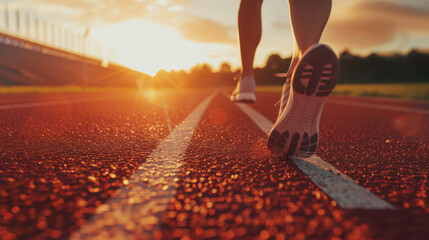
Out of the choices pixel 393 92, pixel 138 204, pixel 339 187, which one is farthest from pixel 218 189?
pixel 393 92

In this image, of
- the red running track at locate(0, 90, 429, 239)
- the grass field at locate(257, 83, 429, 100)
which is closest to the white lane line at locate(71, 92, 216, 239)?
the red running track at locate(0, 90, 429, 239)

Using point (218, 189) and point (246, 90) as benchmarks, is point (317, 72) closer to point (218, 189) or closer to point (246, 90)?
point (218, 189)

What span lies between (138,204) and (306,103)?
1.13 metres

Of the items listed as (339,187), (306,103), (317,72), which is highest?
(317,72)

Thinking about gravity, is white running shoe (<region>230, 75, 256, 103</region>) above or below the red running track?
above

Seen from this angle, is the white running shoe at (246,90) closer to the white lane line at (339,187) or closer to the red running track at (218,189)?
the red running track at (218,189)

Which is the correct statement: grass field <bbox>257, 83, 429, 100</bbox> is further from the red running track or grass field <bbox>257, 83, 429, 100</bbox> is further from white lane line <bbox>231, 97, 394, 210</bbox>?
white lane line <bbox>231, 97, 394, 210</bbox>

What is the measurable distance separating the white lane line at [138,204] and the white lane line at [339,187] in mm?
590

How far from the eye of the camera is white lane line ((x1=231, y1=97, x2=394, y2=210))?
3.73ft

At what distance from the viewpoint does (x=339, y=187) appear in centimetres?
133

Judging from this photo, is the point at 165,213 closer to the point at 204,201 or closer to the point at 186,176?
the point at 204,201

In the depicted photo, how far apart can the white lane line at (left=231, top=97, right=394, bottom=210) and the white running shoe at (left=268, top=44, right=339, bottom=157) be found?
0.10 m

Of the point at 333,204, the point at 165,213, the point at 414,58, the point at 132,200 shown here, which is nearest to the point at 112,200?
the point at 132,200

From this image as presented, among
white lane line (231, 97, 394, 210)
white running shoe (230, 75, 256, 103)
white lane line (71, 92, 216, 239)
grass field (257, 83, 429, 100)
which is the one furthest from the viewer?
grass field (257, 83, 429, 100)
